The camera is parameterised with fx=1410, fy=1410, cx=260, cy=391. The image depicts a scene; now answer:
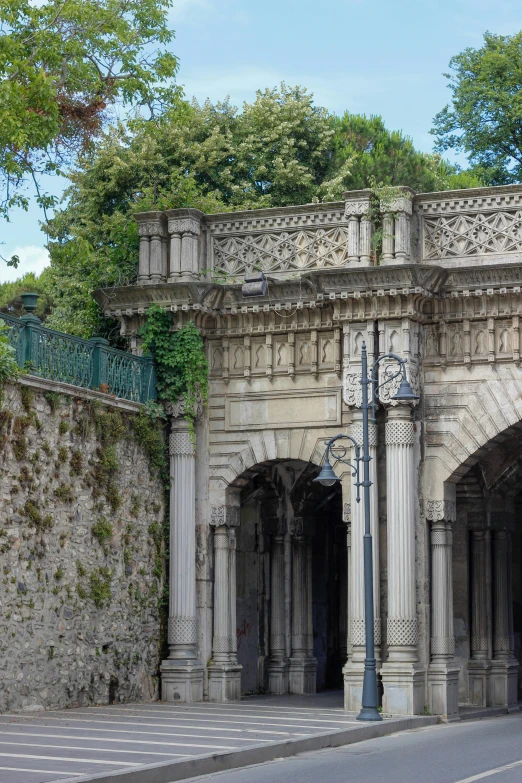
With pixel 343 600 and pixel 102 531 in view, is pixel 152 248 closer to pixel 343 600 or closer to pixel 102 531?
pixel 102 531

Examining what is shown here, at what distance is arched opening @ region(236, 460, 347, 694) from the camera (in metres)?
24.4

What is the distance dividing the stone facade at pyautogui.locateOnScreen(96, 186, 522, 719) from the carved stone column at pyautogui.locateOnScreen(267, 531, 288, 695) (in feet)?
2.52

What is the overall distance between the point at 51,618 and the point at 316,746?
4784mm

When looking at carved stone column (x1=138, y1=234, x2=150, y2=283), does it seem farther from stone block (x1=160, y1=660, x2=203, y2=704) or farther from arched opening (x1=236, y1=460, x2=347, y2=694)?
stone block (x1=160, y1=660, x2=203, y2=704)

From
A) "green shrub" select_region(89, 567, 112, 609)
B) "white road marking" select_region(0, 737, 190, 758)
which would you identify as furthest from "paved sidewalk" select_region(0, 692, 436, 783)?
"green shrub" select_region(89, 567, 112, 609)

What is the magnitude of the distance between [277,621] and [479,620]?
3.54m

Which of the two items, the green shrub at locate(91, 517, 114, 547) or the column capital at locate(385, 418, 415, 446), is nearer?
the green shrub at locate(91, 517, 114, 547)

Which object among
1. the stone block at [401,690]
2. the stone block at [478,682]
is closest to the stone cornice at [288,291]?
the stone block at [401,690]

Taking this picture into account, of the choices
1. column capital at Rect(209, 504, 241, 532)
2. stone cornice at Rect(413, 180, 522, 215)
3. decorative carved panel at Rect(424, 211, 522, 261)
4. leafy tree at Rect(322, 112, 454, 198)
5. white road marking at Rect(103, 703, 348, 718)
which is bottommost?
white road marking at Rect(103, 703, 348, 718)

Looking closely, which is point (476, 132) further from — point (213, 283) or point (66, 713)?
point (66, 713)

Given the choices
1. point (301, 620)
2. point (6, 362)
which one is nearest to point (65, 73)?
point (6, 362)

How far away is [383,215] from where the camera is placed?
21.0 meters

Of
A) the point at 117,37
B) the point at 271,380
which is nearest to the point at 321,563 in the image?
the point at 271,380

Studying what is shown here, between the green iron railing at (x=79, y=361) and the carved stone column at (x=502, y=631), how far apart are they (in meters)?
7.07
